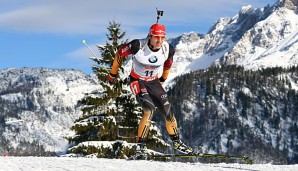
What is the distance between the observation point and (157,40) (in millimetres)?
11797

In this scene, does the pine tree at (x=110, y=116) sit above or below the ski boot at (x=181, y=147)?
above

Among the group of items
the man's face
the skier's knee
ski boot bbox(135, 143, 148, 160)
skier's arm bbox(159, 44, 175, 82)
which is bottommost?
ski boot bbox(135, 143, 148, 160)

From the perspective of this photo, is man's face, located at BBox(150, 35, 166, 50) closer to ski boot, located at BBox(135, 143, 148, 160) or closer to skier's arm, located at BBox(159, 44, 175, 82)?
skier's arm, located at BBox(159, 44, 175, 82)

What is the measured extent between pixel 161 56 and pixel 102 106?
15.3 metres

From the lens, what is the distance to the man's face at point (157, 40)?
11758mm

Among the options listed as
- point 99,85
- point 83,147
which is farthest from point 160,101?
point 99,85

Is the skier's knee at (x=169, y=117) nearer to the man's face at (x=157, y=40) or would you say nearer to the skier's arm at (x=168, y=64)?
the skier's arm at (x=168, y=64)

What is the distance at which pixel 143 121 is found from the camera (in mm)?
12438

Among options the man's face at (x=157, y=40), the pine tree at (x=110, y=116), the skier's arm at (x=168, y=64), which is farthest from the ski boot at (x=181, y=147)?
the pine tree at (x=110, y=116)

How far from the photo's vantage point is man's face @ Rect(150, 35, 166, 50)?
11758 mm

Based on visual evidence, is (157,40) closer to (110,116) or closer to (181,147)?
(181,147)

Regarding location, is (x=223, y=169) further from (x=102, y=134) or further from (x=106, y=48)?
(x=106, y=48)

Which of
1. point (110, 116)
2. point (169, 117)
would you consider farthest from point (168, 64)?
point (110, 116)

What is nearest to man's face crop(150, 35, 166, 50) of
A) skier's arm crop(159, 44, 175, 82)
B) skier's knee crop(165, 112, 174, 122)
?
skier's arm crop(159, 44, 175, 82)
